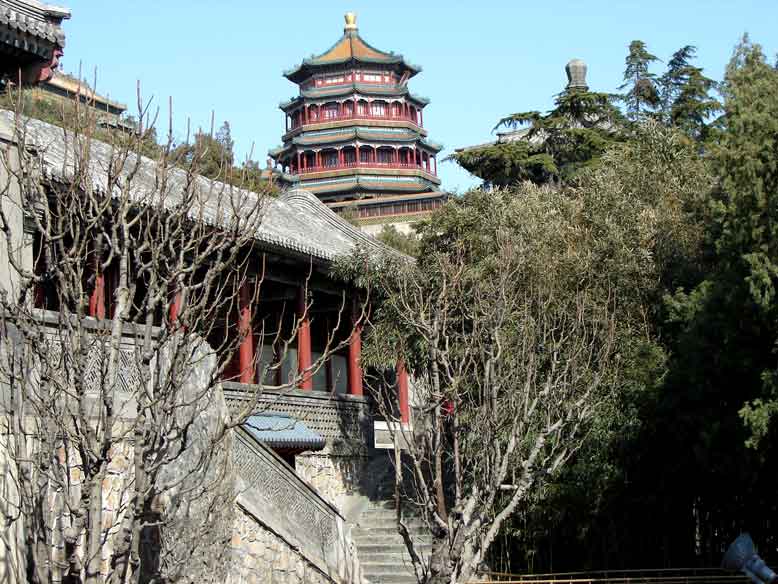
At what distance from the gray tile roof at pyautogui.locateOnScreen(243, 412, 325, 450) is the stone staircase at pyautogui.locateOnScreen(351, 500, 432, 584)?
1301 mm

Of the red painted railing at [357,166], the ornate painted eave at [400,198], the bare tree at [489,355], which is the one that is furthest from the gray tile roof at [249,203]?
the red painted railing at [357,166]

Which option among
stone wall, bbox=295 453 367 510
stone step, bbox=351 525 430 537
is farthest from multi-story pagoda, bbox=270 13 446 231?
stone step, bbox=351 525 430 537

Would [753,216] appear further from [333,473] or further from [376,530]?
[333,473]

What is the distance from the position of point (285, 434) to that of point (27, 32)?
799cm

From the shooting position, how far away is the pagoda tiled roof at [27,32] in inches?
348

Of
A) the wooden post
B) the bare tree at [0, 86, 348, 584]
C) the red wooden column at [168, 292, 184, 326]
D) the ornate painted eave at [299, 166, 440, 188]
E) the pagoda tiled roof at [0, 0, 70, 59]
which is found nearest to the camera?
the bare tree at [0, 86, 348, 584]

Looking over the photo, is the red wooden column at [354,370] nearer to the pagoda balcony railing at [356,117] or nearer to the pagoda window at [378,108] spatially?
the pagoda balcony railing at [356,117]

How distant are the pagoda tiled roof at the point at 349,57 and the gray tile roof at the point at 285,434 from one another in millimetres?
35110

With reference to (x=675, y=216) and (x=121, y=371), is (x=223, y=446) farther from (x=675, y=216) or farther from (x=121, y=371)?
(x=675, y=216)

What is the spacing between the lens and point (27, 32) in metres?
8.99

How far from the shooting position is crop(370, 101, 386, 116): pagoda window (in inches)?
1970

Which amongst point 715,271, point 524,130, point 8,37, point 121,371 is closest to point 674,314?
point 715,271

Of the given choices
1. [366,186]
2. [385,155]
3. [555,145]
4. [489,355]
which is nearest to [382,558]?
[489,355]

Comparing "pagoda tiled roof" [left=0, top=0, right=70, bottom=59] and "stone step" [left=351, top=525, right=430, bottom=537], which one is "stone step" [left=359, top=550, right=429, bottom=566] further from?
"pagoda tiled roof" [left=0, top=0, right=70, bottom=59]
